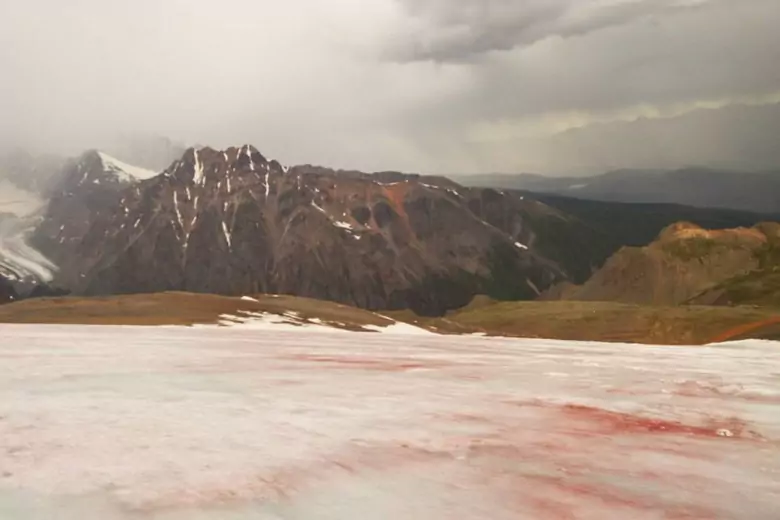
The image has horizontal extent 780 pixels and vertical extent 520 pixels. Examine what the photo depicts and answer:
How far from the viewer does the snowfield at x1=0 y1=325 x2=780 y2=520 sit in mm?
8242

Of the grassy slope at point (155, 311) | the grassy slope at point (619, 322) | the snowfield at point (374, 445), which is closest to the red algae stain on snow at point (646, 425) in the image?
the snowfield at point (374, 445)

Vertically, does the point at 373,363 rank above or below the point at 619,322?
below

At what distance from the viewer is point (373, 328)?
76938 mm

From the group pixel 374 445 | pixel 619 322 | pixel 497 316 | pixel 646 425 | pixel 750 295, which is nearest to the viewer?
pixel 374 445

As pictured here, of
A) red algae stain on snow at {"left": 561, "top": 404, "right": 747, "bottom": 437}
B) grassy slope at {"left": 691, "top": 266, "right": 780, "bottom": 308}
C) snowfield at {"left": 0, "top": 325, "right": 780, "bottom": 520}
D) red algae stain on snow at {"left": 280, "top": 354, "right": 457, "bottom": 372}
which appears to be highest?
grassy slope at {"left": 691, "top": 266, "right": 780, "bottom": 308}

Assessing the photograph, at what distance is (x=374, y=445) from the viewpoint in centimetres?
Answer: 1112

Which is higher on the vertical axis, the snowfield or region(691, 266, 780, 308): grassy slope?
region(691, 266, 780, 308): grassy slope

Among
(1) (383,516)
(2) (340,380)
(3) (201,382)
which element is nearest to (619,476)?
(1) (383,516)

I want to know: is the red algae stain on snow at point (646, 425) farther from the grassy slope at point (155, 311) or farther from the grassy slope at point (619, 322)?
the grassy slope at point (619, 322)

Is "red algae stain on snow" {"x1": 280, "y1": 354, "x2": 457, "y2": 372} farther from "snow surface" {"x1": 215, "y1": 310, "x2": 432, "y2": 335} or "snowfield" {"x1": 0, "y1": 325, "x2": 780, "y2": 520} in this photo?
"snow surface" {"x1": 215, "y1": 310, "x2": 432, "y2": 335}

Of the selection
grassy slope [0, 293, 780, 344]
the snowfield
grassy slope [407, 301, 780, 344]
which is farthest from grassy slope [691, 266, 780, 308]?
the snowfield

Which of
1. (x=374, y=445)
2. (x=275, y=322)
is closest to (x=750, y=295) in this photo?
(x=275, y=322)

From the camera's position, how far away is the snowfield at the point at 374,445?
8242 millimetres

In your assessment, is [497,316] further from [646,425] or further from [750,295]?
[646,425]
